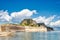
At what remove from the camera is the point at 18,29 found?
75062 mm

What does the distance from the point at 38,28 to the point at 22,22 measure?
29.8 ft

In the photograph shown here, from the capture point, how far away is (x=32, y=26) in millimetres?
82812

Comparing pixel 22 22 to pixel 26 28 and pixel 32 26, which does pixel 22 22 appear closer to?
pixel 32 26

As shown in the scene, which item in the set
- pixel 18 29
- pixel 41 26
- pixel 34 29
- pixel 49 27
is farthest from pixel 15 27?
pixel 49 27

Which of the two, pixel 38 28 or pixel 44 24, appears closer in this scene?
pixel 38 28

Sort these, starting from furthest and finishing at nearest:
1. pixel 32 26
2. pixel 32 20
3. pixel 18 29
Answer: pixel 32 20 < pixel 32 26 < pixel 18 29

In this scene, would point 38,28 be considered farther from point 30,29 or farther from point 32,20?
point 32,20

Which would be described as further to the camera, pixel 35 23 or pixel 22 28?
pixel 35 23

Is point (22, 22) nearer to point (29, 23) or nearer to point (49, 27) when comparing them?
point (29, 23)

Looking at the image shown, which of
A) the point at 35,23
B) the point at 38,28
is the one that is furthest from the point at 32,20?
the point at 38,28

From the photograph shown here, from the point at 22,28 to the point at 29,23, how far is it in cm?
1095

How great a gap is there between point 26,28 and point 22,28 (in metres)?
1.51

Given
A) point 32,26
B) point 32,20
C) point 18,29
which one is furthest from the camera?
point 32,20

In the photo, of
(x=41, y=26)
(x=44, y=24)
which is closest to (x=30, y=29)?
(x=41, y=26)
